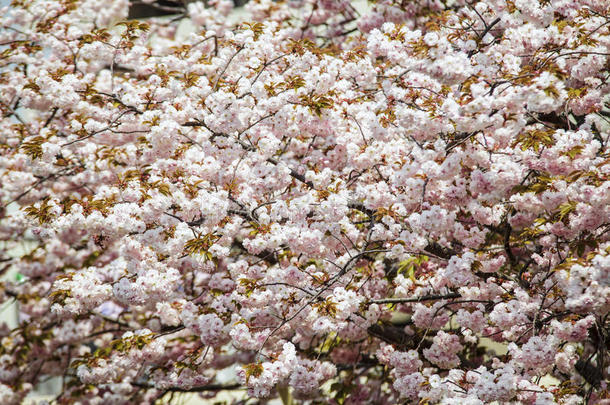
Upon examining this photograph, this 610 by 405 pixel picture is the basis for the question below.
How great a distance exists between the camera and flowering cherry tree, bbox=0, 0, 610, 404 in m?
3.74

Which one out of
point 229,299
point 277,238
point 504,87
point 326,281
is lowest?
point 229,299

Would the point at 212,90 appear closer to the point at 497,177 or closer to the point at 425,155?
the point at 425,155

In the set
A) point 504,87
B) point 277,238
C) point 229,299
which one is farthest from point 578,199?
point 229,299

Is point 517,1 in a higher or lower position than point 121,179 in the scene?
higher

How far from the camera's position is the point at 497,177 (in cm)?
393

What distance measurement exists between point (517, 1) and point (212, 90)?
2.33 m

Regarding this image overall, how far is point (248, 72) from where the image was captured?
5.00 metres

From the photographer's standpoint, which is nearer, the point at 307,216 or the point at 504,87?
the point at 504,87

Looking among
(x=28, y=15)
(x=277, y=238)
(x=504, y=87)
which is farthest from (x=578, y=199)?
(x=28, y=15)

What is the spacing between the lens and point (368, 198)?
4.29 m

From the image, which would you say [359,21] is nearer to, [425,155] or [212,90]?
[212,90]

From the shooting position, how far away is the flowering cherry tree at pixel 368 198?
3744 mm

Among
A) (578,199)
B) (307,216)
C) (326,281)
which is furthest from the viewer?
(307,216)

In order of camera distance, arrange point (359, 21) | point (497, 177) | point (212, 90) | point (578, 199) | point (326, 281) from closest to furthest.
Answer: point (578, 199), point (497, 177), point (326, 281), point (212, 90), point (359, 21)
